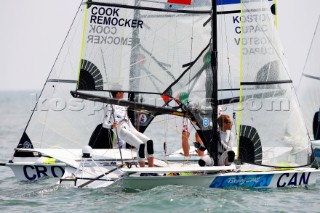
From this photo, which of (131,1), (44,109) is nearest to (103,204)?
(131,1)

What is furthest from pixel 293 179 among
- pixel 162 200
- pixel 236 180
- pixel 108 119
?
pixel 108 119

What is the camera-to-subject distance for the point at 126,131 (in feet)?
46.6

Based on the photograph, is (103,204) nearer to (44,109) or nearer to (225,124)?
(225,124)

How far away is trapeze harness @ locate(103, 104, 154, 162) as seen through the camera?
13.9 m

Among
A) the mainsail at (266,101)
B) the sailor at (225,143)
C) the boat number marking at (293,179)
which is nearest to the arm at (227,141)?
the sailor at (225,143)

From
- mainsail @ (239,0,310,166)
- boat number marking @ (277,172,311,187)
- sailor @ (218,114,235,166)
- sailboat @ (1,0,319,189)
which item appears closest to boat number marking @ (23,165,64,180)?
sailboat @ (1,0,319,189)

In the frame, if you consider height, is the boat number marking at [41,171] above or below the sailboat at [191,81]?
below

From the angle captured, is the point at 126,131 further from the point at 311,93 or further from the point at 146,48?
the point at 311,93

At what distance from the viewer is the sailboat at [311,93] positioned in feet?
72.5

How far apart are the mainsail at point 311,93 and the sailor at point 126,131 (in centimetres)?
832

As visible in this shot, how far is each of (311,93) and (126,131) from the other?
31.8 ft

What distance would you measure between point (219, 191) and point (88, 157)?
2401 millimetres

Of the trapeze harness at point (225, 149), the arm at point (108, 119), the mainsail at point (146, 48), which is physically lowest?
the trapeze harness at point (225, 149)

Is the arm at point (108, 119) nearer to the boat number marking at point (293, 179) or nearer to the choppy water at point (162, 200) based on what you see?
the choppy water at point (162, 200)
